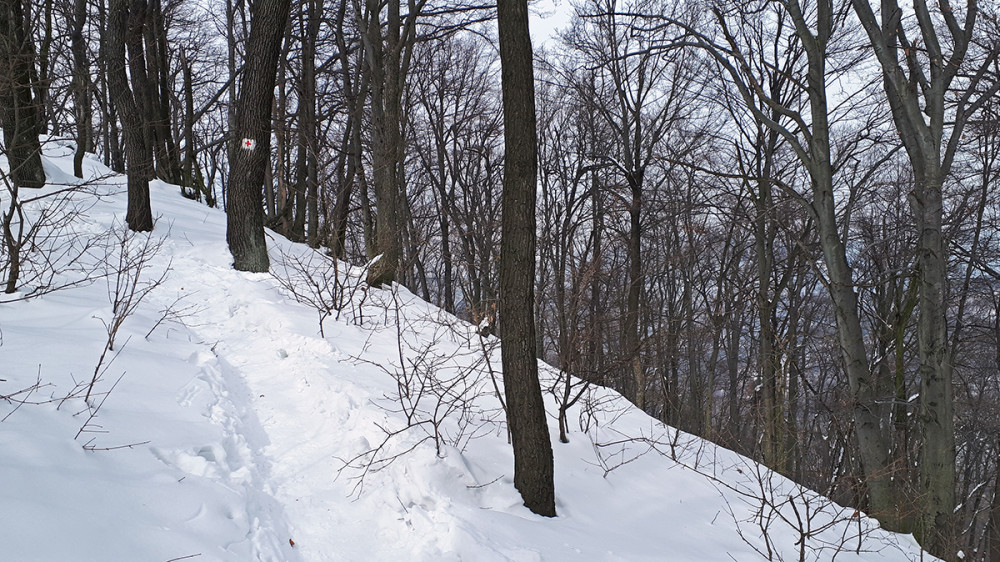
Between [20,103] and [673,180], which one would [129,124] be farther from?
[673,180]

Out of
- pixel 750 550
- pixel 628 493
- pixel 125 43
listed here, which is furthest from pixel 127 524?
pixel 125 43

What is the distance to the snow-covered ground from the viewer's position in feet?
9.04

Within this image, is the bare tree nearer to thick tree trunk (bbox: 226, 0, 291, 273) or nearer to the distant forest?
the distant forest

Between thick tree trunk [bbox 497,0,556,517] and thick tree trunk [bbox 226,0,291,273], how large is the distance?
18.5ft

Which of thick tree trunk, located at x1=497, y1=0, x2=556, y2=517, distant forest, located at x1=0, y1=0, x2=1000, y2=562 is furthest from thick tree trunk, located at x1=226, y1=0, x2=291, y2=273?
thick tree trunk, located at x1=497, y1=0, x2=556, y2=517

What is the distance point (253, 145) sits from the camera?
826 cm

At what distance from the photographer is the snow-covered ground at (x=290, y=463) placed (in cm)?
275

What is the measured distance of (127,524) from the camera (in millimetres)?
2568

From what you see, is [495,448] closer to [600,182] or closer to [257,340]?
Answer: [257,340]

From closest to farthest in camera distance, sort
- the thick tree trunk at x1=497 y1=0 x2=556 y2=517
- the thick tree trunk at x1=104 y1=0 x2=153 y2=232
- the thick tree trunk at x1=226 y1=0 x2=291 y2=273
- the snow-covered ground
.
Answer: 1. the snow-covered ground
2. the thick tree trunk at x1=497 y1=0 x2=556 y2=517
3. the thick tree trunk at x1=226 y1=0 x2=291 y2=273
4. the thick tree trunk at x1=104 y1=0 x2=153 y2=232

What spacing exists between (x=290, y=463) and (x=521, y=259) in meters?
2.20

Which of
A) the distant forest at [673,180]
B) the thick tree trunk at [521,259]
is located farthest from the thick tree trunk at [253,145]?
the thick tree trunk at [521,259]

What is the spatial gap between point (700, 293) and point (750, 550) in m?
17.7

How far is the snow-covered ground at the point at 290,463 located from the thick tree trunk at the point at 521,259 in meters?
0.34
